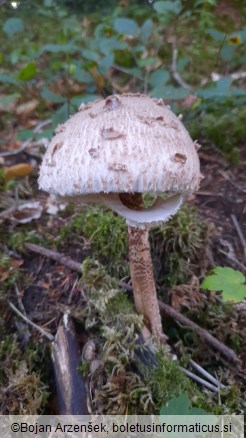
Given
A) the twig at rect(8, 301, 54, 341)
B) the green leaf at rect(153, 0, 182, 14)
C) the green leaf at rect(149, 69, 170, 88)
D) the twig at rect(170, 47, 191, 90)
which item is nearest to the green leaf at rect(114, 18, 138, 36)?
the green leaf at rect(153, 0, 182, 14)

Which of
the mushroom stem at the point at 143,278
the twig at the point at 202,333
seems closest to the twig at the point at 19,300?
the mushroom stem at the point at 143,278

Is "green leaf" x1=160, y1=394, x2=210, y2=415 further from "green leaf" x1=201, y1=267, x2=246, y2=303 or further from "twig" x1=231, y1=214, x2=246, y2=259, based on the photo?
"twig" x1=231, y1=214, x2=246, y2=259

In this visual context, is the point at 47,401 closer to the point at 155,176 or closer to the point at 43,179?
the point at 43,179

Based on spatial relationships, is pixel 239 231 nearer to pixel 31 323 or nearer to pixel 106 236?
pixel 106 236

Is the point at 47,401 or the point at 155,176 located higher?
the point at 155,176

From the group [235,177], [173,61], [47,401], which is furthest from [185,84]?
[47,401]

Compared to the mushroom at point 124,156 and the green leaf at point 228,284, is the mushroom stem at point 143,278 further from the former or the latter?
the green leaf at point 228,284
